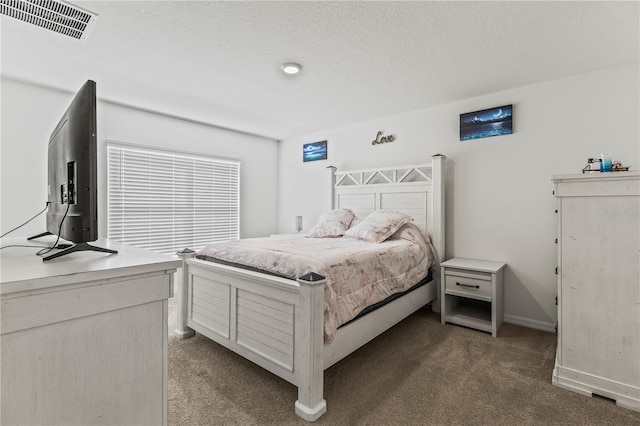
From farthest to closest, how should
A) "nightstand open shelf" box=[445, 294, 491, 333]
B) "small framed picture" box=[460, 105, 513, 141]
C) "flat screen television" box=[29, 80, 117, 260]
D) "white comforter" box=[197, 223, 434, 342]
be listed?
"small framed picture" box=[460, 105, 513, 141], "nightstand open shelf" box=[445, 294, 491, 333], "white comforter" box=[197, 223, 434, 342], "flat screen television" box=[29, 80, 117, 260]

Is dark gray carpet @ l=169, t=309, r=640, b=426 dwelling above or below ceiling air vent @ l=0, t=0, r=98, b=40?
below

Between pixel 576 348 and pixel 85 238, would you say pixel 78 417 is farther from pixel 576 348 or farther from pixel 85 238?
pixel 576 348

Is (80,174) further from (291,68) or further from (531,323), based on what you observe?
(531,323)

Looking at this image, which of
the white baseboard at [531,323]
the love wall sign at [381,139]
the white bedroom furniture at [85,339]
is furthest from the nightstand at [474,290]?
the white bedroom furniture at [85,339]

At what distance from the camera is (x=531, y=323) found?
3000 mm

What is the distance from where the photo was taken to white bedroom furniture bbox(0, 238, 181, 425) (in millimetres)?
750

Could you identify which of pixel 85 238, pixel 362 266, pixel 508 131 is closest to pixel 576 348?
pixel 362 266

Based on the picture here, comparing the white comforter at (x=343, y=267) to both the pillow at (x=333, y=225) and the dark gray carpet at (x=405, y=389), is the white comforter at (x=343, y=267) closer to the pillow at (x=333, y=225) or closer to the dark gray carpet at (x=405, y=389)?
the dark gray carpet at (x=405, y=389)

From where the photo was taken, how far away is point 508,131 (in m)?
3.10

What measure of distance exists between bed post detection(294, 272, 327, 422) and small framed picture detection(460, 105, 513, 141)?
2.61 metres

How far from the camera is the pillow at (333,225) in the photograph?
355 centimetres

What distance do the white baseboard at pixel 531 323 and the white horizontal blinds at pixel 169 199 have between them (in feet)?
12.6

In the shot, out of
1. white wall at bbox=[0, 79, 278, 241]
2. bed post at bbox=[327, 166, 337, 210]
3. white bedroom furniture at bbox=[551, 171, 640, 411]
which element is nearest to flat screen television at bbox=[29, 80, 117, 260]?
white bedroom furniture at bbox=[551, 171, 640, 411]

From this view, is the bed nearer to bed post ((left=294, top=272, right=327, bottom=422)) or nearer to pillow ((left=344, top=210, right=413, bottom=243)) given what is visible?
bed post ((left=294, top=272, right=327, bottom=422))
